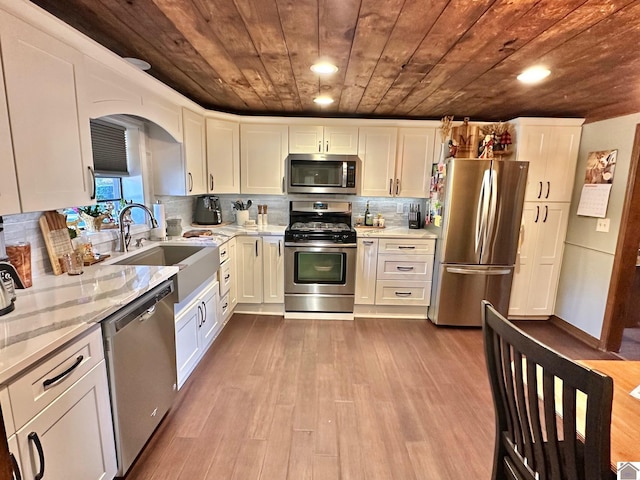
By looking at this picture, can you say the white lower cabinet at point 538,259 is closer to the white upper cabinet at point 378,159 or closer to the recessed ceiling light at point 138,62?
the white upper cabinet at point 378,159

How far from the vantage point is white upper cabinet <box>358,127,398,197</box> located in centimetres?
345

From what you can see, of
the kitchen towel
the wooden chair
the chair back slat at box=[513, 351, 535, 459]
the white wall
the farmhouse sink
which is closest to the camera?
the wooden chair

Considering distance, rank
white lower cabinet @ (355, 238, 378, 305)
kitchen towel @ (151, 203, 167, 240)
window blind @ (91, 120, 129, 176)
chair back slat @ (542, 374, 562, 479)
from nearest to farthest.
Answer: chair back slat @ (542, 374, 562, 479) → window blind @ (91, 120, 129, 176) → kitchen towel @ (151, 203, 167, 240) → white lower cabinet @ (355, 238, 378, 305)

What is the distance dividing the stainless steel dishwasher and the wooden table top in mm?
1730

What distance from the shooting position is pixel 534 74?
6.84 feet

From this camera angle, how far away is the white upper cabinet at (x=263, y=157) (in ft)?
11.4

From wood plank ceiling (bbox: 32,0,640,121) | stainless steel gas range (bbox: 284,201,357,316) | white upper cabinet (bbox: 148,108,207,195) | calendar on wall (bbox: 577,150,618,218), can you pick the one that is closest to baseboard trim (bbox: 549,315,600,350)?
calendar on wall (bbox: 577,150,618,218)

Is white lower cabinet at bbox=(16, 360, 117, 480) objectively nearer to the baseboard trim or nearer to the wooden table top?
the wooden table top

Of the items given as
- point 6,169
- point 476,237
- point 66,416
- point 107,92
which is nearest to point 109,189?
point 107,92

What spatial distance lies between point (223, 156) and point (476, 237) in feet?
8.95

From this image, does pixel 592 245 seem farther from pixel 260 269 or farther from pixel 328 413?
pixel 260 269

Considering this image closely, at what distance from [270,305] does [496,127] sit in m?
3.06

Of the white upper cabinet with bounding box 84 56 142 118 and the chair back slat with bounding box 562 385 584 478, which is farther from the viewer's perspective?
the white upper cabinet with bounding box 84 56 142 118

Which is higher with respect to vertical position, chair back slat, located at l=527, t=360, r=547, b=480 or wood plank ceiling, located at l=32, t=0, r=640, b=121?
wood plank ceiling, located at l=32, t=0, r=640, b=121
